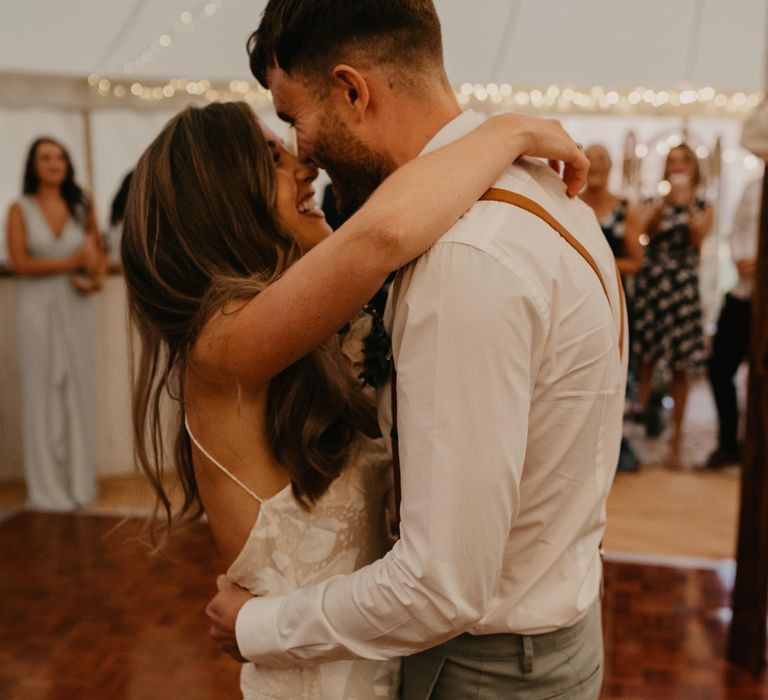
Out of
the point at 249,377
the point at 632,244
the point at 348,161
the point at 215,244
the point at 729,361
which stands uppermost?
the point at 348,161

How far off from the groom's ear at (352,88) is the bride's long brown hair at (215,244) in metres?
0.24

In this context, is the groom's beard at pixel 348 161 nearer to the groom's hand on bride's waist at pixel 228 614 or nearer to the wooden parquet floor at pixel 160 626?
the groom's hand on bride's waist at pixel 228 614

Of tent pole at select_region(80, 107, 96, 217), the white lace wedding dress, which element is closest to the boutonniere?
the white lace wedding dress

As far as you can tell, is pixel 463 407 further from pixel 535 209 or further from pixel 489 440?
pixel 535 209

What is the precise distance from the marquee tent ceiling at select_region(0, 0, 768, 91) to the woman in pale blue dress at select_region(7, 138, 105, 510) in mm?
1686

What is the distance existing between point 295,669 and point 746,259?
453 cm

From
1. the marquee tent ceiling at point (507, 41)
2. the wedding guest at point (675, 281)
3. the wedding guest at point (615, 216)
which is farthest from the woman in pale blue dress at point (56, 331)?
the wedding guest at point (675, 281)

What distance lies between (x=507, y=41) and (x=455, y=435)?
21.3ft

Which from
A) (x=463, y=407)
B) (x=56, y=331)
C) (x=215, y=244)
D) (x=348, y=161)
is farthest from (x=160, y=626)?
(x=463, y=407)

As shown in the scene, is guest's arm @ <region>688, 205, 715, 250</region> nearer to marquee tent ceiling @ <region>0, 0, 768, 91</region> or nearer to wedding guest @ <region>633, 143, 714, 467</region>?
wedding guest @ <region>633, 143, 714, 467</region>

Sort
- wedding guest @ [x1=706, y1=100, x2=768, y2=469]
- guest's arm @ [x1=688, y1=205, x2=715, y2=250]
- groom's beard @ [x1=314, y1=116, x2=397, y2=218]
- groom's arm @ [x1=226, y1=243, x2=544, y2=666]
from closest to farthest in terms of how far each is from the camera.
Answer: groom's arm @ [x1=226, y1=243, x2=544, y2=666] < groom's beard @ [x1=314, y1=116, x2=397, y2=218] < guest's arm @ [x1=688, y1=205, x2=715, y2=250] < wedding guest @ [x1=706, y1=100, x2=768, y2=469]

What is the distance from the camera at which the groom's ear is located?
1.08 metres

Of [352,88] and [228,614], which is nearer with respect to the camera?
[352,88]

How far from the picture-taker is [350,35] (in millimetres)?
1073
